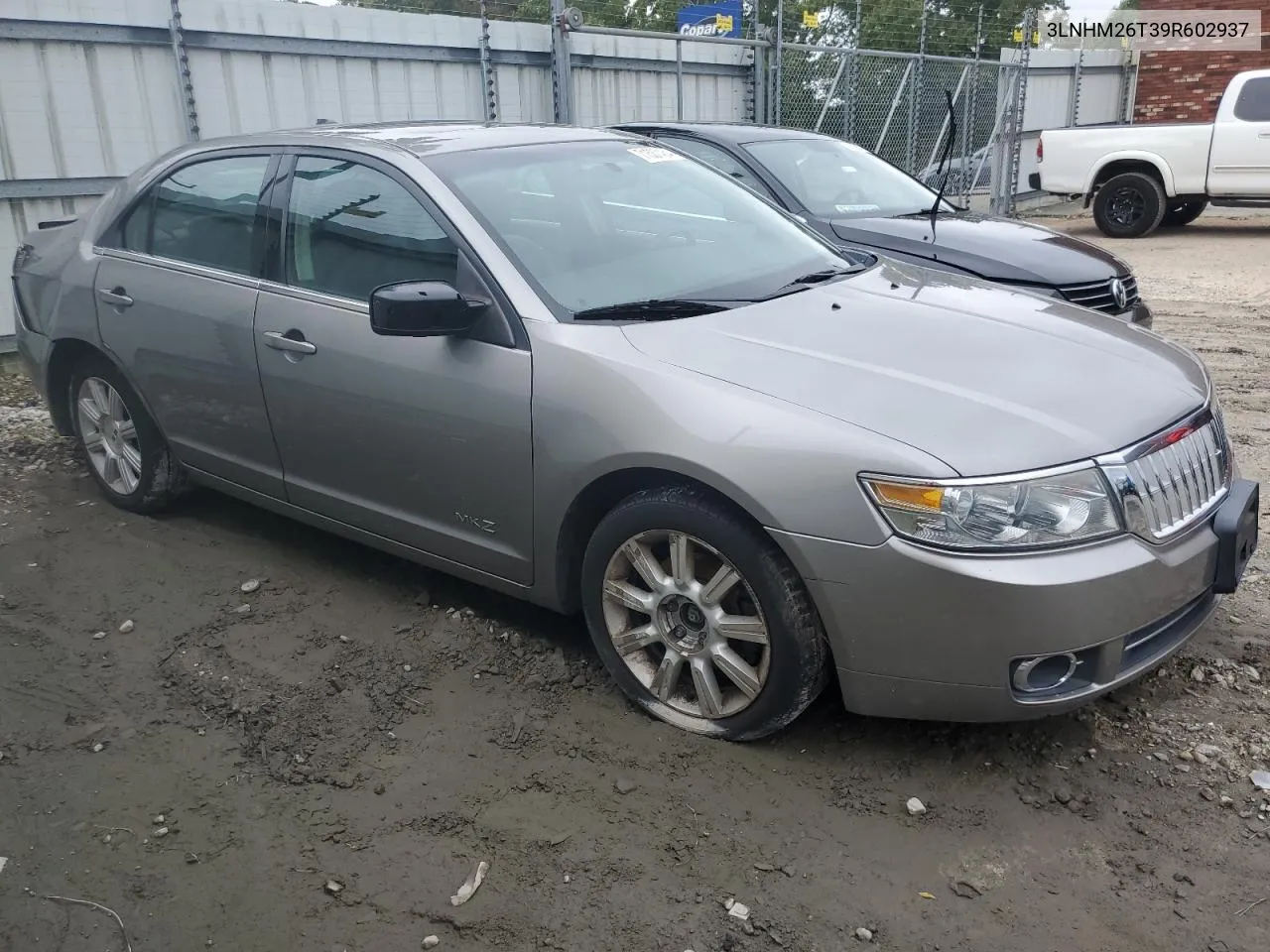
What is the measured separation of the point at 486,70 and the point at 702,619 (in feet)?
25.5

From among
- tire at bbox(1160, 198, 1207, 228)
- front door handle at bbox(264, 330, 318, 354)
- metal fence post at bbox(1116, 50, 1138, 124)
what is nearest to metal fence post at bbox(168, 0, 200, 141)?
front door handle at bbox(264, 330, 318, 354)

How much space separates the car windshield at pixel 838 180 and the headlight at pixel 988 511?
4.36 meters

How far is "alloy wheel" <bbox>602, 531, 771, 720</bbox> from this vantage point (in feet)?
10.1

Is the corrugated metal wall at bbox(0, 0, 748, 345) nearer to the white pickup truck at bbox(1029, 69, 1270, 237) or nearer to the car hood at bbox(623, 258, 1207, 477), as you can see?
the car hood at bbox(623, 258, 1207, 477)

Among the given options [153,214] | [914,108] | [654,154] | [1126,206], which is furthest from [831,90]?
[153,214]

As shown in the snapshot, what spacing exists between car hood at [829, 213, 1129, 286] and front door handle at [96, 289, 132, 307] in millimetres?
3922

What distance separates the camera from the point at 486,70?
974cm

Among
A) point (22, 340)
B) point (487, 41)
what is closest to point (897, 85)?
point (487, 41)

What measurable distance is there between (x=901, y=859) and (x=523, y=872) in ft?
3.01

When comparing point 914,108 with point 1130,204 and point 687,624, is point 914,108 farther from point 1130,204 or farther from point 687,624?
point 687,624

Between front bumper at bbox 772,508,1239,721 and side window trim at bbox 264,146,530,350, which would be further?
side window trim at bbox 264,146,530,350

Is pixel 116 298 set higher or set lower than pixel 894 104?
lower

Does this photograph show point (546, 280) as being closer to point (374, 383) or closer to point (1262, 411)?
point (374, 383)

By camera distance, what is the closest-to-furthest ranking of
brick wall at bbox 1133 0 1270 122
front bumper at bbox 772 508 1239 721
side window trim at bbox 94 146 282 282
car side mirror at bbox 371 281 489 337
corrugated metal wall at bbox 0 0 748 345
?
front bumper at bbox 772 508 1239 721 → car side mirror at bbox 371 281 489 337 → side window trim at bbox 94 146 282 282 → corrugated metal wall at bbox 0 0 748 345 → brick wall at bbox 1133 0 1270 122
